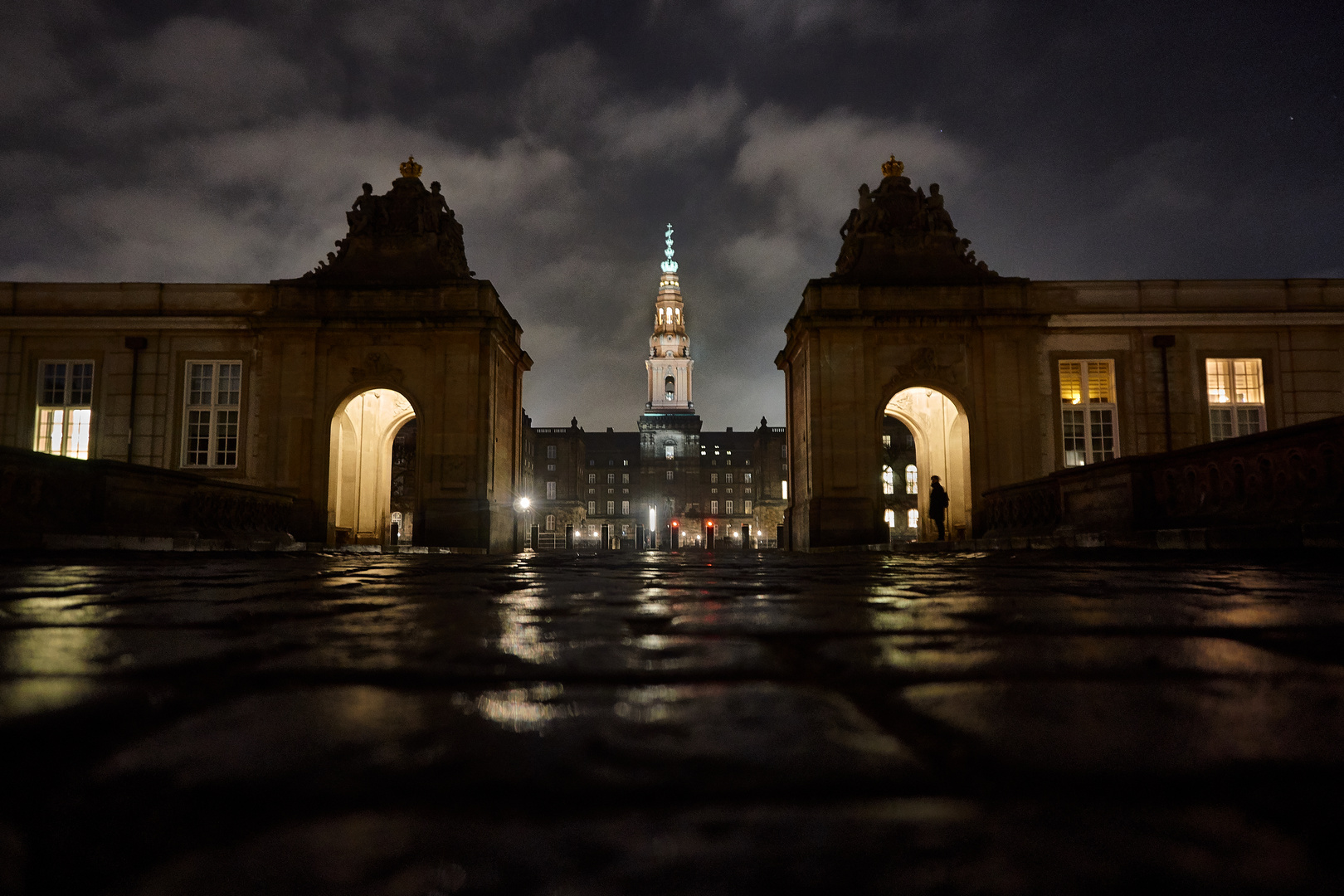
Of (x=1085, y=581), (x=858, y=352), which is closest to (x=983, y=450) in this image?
(x=858, y=352)

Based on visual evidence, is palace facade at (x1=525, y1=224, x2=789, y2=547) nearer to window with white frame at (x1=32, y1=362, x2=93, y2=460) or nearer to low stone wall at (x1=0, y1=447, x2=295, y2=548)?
window with white frame at (x1=32, y1=362, x2=93, y2=460)

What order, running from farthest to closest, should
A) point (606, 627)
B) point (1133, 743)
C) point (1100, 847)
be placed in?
point (606, 627) < point (1133, 743) < point (1100, 847)

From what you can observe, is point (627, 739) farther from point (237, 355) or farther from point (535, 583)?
point (237, 355)

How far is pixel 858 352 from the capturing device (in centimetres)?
2123

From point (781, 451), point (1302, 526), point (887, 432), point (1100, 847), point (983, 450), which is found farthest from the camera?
point (781, 451)

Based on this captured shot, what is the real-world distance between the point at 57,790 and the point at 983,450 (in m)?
22.3

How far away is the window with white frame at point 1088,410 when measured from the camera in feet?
71.1

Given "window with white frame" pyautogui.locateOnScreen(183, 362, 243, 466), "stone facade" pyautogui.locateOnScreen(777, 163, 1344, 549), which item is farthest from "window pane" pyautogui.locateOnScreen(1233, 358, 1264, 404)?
"window with white frame" pyautogui.locateOnScreen(183, 362, 243, 466)

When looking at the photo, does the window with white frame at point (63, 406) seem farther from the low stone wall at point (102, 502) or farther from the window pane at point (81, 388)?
the low stone wall at point (102, 502)

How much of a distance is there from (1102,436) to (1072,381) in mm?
1743

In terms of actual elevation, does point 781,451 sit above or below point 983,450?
above

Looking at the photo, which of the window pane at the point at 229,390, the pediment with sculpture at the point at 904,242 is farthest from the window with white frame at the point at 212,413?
the pediment with sculpture at the point at 904,242

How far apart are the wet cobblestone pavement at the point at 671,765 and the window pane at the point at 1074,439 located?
875 inches

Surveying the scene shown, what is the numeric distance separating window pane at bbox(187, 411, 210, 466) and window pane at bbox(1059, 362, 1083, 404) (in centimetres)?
2428
